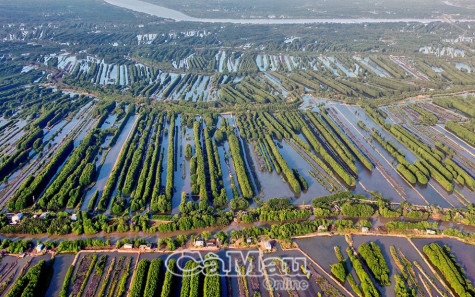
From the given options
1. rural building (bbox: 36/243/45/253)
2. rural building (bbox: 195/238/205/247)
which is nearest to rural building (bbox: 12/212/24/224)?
rural building (bbox: 36/243/45/253)

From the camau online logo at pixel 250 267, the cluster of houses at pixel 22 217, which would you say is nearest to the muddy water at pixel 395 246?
the camau online logo at pixel 250 267

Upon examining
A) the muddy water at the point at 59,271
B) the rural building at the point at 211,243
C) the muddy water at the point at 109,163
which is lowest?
the muddy water at the point at 59,271

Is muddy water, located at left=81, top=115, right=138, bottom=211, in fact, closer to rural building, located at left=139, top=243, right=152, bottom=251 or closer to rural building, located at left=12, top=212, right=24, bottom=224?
rural building, located at left=12, top=212, right=24, bottom=224

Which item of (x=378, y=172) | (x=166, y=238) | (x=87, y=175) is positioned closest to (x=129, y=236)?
(x=166, y=238)

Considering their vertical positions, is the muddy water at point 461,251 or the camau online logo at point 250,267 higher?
the muddy water at point 461,251

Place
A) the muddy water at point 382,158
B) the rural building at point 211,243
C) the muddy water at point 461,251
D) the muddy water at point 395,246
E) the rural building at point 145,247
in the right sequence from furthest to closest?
the muddy water at point 382,158 → the rural building at point 211,243 → the rural building at point 145,247 → the muddy water at point 461,251 → the muddy water at point 395,246

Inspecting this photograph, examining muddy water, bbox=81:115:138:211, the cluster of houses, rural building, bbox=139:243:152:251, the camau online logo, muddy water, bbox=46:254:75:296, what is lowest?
muddy water, bbox=46:254:75:296

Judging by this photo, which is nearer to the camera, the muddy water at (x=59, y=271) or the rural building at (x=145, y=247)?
the muddy water at (x=59, y=271)

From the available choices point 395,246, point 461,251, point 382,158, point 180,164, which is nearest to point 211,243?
point 180,164

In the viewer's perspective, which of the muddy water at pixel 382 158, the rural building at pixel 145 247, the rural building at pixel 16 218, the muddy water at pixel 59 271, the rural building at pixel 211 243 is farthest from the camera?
the muddy water at pixel 382 158

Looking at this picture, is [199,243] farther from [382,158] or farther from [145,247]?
[382,158]

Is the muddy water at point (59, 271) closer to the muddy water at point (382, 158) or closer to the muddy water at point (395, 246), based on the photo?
the muddy water at point (395, 246)
